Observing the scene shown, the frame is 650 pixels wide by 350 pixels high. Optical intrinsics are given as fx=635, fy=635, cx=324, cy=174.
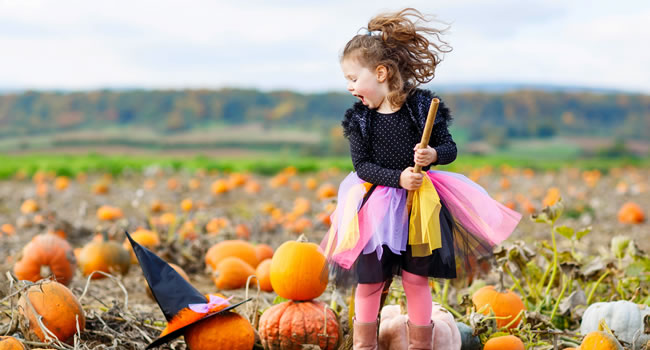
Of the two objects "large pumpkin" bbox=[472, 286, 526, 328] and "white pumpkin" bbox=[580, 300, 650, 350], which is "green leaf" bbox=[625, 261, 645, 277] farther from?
"large pumpkin" bbox=[472, 286, 526, 328]

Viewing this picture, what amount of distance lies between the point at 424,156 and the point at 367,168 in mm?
287

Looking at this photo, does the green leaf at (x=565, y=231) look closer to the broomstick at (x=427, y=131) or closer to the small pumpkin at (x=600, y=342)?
the small pumpkin at (x=600, y=342)

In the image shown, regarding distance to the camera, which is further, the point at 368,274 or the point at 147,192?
the point at 147,192

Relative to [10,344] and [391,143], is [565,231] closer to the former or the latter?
[391,143]

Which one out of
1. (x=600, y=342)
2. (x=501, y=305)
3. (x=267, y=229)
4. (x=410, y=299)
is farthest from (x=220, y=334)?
(x=267, y=229)

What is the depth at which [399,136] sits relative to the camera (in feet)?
9.63

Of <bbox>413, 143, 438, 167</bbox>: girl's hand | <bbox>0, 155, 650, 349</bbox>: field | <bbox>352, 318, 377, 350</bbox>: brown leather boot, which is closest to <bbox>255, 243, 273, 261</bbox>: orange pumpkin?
<bbox>0, 155, 650, 349</bbox>: field

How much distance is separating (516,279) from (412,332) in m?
1.22

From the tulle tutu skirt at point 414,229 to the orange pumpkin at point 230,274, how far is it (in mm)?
1511

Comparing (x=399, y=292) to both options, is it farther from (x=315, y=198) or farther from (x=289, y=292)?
(x=315, y=198)

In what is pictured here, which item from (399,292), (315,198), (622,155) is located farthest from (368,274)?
(622,155)

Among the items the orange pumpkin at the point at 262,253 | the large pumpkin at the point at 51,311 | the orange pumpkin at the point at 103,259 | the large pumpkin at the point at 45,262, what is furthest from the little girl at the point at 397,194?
the orange pumpkin at the point at 103,259

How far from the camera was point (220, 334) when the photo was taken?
118 inches

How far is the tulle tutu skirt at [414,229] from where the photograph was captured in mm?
2789
